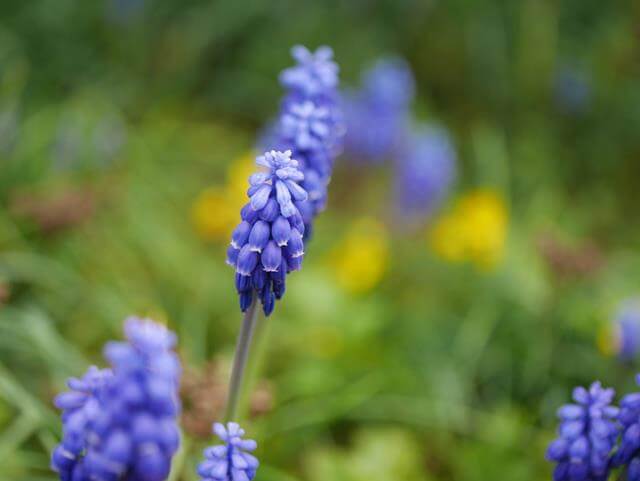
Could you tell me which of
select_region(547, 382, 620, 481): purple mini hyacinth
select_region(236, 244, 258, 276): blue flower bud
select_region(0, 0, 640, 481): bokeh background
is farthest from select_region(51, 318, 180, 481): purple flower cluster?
select_region(547, 382, 620, 481): purple mini hyacinth

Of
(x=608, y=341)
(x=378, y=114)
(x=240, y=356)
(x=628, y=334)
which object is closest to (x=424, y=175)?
(x=378, y=114)

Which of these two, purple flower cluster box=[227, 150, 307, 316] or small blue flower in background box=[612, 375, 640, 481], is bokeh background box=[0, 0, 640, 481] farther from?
small blue flower in background box=[612, 375, 640, 481]

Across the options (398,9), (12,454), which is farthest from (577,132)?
(12,454)

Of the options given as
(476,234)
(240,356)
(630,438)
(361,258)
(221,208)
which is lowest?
(630,438)

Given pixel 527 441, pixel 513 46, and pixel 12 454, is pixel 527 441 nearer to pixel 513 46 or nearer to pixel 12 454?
pixel 12 454

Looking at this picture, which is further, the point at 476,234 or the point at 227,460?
the point at 476,234

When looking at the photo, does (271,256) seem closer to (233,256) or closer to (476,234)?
(233,256)
